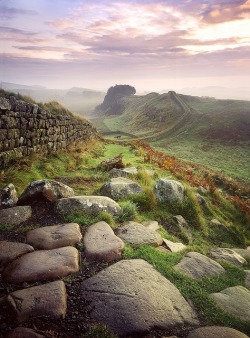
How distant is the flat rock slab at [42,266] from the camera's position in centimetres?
333

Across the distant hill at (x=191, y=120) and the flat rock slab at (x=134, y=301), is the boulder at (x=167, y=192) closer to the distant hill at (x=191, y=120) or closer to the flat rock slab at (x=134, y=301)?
the flat rock slab at (x=134, y=301)

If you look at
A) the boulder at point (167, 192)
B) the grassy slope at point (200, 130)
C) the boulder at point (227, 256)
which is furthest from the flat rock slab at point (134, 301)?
the grassy slope at point (200, 130)

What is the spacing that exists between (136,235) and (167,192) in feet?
9.90

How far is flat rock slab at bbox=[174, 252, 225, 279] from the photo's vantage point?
430cm

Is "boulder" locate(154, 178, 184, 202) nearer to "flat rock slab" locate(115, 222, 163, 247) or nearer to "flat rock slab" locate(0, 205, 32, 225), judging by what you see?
"flat rock slab" locate(115, 222, 163, 247)

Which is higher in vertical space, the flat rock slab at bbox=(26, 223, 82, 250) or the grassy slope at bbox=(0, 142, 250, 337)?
the flat rock slab at bbox=(26, 223, 82, 250)

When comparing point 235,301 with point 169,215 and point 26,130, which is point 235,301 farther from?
point 26,130

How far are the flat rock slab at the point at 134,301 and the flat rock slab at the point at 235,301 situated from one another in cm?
62

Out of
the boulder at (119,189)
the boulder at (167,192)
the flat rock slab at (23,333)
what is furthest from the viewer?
the boulder at (167,192)

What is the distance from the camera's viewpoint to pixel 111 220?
5.33m

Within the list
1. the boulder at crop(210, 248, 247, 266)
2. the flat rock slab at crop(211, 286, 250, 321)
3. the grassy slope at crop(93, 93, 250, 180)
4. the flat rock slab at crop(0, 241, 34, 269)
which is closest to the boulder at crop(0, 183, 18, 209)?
the flat rock slab at crop(0, 241, 34, 269)

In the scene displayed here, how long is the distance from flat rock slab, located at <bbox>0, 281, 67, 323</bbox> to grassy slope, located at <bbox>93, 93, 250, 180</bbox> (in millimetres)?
20867

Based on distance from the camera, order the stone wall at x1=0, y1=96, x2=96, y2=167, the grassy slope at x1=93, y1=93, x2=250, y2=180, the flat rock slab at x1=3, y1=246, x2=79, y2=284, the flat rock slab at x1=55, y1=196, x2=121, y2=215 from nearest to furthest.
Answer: the flat rock slab at x1=3, y1=246, x2=79, y2=284
the flat rock slab at x1=55, y1=196, x2=121, y2=215
the stone wall at x1=0, y1=96, x2=96, y2=167
the grassy slope at x1=93, y1=93, x2=250, y2=180

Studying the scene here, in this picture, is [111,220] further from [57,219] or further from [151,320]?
[151,320]
